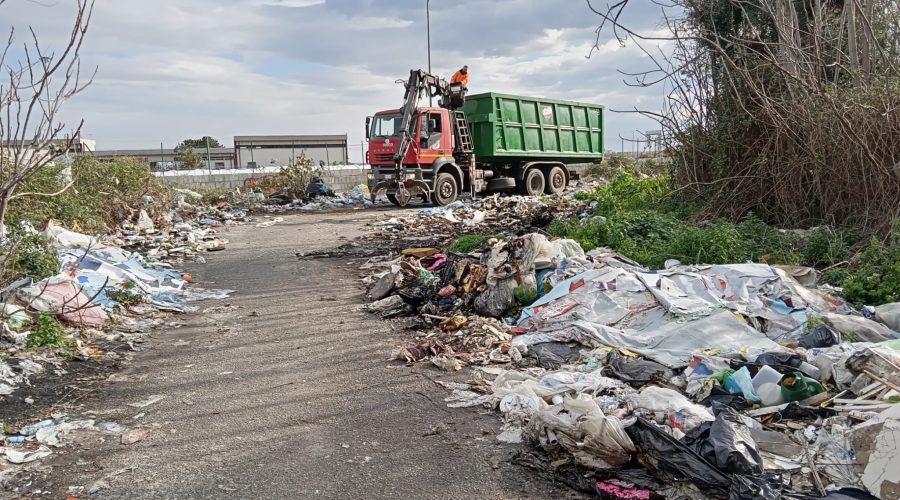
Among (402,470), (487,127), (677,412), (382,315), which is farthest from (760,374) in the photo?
(487,127)

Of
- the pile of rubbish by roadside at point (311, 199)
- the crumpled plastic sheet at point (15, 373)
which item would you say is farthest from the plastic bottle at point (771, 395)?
the pile of rubbish by roadside at point (311, 199)

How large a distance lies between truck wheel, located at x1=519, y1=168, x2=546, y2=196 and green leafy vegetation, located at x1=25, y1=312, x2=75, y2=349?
14734mm

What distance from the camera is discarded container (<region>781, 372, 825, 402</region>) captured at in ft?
12.1

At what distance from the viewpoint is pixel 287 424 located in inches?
152

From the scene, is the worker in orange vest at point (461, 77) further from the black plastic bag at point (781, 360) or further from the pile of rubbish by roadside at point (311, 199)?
the black plastic bag at point (781, 360)

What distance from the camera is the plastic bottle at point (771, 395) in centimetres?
370

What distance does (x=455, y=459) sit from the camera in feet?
11.1

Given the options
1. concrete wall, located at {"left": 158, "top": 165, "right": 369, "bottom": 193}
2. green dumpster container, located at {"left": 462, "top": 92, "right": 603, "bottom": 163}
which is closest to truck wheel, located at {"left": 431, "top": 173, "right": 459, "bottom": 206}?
green dumpster container, located at {"left": 462, "top": 92, "right": 603, "bottom": 163}

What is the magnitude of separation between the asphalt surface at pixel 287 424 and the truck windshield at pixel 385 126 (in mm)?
10501

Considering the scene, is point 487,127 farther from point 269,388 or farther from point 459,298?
point 269,388

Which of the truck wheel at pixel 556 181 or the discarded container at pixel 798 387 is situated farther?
the truck wheel at pixel 556 181

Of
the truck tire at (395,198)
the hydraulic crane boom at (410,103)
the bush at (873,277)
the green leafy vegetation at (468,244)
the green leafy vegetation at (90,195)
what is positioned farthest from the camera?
the truck tire at (395,198)

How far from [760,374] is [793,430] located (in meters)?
0.50

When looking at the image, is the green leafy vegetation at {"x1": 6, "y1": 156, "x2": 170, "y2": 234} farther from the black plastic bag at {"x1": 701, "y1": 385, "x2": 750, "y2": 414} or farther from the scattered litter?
the black plastic bag at {"x1": 701, "y1": 385, "x2": 750, "y2": 414}
